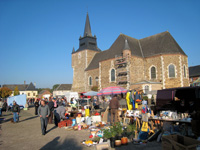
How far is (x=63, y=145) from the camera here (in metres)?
6.21

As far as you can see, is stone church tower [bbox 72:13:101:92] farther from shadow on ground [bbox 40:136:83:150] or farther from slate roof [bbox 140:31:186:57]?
shadow on ground [bbox 40:136:83:150]

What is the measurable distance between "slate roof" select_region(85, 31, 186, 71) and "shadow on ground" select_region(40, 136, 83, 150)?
23105 millimetres

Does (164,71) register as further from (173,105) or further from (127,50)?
(173,105)

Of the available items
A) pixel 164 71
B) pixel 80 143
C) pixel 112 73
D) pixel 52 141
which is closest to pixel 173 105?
pixel 80 143

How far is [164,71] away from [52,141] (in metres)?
23.0

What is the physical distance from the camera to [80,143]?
21.0 ft

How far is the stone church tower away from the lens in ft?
129

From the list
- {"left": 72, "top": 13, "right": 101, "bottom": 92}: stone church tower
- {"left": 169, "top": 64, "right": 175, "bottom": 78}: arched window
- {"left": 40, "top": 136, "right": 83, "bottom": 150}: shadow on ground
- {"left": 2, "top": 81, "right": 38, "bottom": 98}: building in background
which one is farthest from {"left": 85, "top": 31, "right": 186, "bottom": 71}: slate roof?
{"left": 2, "top": 81, "right": 38, "bottom": 98}: building in background

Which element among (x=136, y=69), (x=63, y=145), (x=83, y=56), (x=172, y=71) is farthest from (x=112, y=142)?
(x=83, y=56)

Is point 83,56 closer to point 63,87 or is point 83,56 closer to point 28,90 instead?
point 63,87

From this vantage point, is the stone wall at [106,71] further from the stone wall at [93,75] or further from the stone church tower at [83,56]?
the stone church tower at [83,56]

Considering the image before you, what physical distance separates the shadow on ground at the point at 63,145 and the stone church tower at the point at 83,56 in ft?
102

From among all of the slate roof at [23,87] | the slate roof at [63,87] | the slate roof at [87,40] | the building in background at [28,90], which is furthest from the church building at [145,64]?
the slate roof at [23,87]

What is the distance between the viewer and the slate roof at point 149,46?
27.4m
